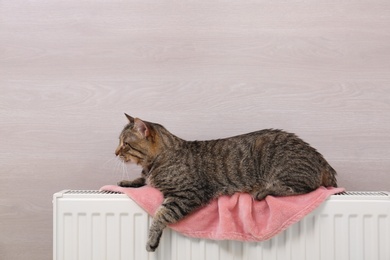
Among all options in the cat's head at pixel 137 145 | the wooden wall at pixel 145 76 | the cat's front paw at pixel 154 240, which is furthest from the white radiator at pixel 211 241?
the wooden wall at pixel 145 76

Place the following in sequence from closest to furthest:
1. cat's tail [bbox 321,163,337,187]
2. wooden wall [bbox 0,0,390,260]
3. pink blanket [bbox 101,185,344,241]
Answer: pink blanket [bbox 101,185,344,241]
cat's tail [bbox 321,163,337,187]
wooden wall [bbox 0,0,390,260]

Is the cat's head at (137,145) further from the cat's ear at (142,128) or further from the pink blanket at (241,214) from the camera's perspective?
the pink blanket at (241,214)

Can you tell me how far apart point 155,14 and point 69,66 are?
0.38 meters

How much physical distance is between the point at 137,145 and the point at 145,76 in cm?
31

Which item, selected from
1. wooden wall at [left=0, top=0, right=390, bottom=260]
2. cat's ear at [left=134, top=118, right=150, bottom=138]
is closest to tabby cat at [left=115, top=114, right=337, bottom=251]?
cat's ear at [left=134, top=118, right=150, bottom=138]

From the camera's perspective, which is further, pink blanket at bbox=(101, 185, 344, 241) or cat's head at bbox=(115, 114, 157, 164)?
cat's head at bbox=(115, 114, 157, 164)

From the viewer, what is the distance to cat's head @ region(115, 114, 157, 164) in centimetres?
128

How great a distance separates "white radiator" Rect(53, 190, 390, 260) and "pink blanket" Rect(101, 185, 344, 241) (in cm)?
3

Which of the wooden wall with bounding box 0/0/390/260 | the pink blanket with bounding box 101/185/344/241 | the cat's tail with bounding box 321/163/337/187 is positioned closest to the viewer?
the pink blanket with bounding box 101/185/344/241

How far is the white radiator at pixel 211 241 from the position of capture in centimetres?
117

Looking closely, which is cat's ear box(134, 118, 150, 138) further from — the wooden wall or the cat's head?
the wooden wall

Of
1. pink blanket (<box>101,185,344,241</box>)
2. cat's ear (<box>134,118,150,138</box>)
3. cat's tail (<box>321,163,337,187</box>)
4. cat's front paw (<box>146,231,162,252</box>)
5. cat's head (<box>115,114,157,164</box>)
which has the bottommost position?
cat's front paw (<box>146,231,162,252</box>)

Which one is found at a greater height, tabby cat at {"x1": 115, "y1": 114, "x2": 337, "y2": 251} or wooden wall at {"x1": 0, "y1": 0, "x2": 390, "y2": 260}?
wooden wall at {"x1": 0, "y1": 0, "x2": 390, "y2": 260}

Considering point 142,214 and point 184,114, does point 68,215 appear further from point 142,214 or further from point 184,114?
point 184,114
